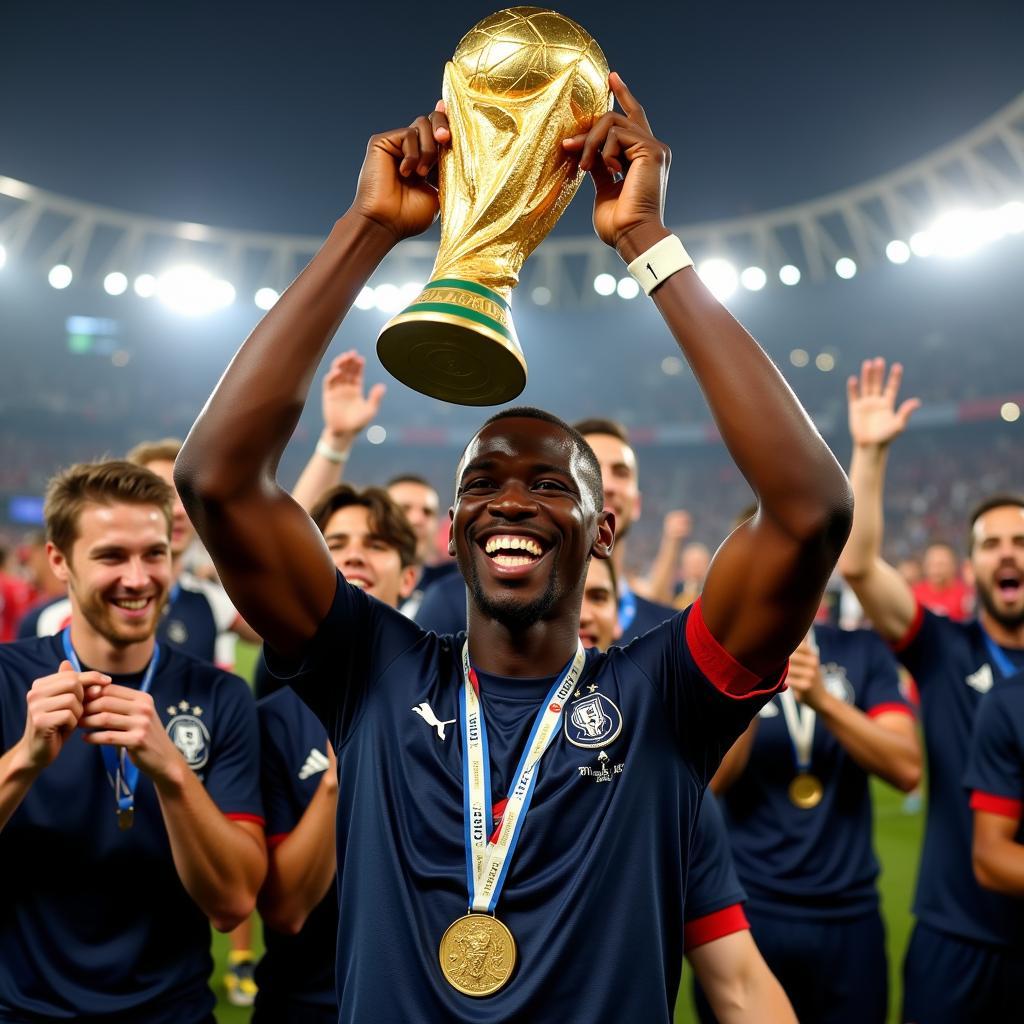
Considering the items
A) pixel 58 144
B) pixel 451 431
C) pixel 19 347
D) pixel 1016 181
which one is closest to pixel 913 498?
pixel 1016 181

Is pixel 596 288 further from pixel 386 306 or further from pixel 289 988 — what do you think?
pixel 289 988

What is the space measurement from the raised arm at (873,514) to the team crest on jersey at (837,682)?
238 millimetres

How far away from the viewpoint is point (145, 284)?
103ft

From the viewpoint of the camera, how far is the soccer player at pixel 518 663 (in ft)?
5.22

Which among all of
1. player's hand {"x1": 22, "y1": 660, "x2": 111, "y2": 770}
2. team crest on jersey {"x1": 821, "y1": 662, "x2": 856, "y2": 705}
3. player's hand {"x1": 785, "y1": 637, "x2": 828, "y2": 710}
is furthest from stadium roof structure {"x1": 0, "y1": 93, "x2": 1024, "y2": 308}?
player's hand {"x1": 22, "y1": 660, "x2": 111, "y2": 770}

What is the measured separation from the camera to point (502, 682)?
1.87 meters

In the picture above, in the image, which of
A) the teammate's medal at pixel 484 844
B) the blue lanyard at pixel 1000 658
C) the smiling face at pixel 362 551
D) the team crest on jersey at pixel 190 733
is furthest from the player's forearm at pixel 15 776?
the blue lanyard at pixel 1000 658

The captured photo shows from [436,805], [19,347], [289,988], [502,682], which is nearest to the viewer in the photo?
[436,805]

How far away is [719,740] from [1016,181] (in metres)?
26.9

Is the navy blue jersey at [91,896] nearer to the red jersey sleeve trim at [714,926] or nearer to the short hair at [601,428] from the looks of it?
the red jersey sleeve trim at [714,926]

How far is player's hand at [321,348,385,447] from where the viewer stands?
11.1 feet

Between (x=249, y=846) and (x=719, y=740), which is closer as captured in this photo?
(x=719, y=740)

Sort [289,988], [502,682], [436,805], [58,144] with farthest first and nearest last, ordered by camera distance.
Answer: [58,144]
[289,988]
[502,682]
[436,805]

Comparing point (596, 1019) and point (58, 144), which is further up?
Answer: point (58, 144)
